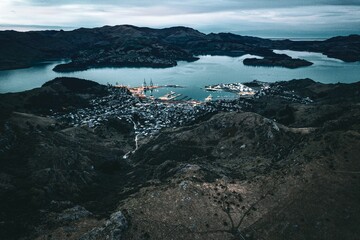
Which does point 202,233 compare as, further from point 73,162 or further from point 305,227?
point 73,162

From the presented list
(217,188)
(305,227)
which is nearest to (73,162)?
(217,188)

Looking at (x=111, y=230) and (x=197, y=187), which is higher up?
(x=197, y=187)

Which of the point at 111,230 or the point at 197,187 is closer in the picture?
the point at 111,230

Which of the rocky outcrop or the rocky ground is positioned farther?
the rocky ground

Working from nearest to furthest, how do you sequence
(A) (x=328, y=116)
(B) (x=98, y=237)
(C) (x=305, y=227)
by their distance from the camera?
(B) (x=98, y=237), (C) (x=305, y=227), (A) (x=328, y=116)

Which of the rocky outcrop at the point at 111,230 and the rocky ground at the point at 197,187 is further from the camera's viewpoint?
the rocky ground at the point at 197,187

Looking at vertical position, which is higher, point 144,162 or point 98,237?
point 98,237

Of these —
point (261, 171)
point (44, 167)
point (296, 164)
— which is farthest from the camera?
point (44, 167)

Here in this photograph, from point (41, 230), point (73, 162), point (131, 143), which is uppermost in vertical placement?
point (41, 230)
